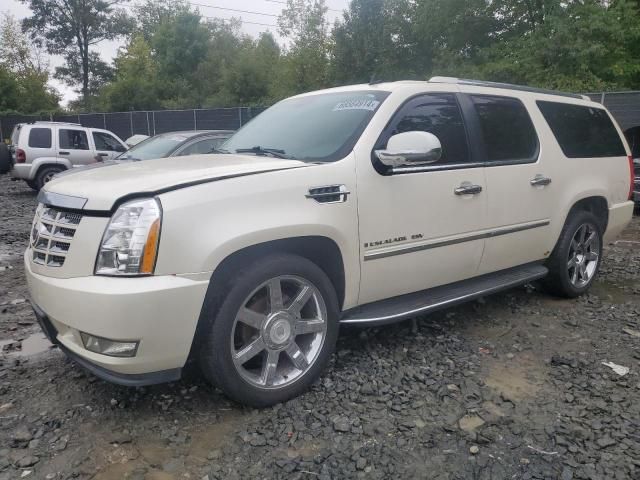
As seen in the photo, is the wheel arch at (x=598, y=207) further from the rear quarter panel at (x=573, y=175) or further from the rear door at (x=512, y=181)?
the rear door at (x=512, y=181)

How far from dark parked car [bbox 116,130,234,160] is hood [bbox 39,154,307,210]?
5.03 metres

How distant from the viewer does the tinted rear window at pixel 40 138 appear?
12.8m

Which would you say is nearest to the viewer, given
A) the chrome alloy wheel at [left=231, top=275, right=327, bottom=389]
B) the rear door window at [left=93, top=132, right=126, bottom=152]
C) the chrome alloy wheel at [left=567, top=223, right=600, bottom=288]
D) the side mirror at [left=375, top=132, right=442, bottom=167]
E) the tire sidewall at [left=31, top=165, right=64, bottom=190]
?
the chrome alloy wheel at [left=231, top=275, right=327, bottom=389]

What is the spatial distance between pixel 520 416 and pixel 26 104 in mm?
44930

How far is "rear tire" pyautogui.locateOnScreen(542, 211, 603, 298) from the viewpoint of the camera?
4.56 meters

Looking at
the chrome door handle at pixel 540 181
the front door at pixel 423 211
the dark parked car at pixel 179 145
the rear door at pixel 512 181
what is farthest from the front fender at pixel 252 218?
the dark parked car at pixel 179 145

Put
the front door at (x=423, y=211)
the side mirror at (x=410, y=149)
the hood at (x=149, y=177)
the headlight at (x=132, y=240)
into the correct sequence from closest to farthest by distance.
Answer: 1. the headlight at (x=132, y=240)
2. the hood at (x=149, y=177)
3. the side mirror at (x=410, y=149)
4. the front door at (x=423, y=211)

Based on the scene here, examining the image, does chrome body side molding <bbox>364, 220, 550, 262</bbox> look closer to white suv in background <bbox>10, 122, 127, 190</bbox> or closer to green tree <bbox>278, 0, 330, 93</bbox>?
white suv in background <bbox>10, 122, 127, 190</bbox>

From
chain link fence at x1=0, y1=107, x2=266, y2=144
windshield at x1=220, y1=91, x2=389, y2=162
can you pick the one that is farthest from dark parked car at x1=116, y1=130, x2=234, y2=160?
chain link fence at x1=0, y1=107, x2=266, y2=144

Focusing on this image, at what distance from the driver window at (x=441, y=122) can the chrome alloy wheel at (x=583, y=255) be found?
1710mm

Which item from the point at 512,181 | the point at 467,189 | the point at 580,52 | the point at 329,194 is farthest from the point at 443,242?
the point at 580,52

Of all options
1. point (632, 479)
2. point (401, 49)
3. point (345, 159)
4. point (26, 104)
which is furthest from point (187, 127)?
point (26, 104)

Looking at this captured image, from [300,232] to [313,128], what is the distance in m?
1.01

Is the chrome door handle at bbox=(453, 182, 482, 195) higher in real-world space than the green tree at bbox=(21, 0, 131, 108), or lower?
lower
